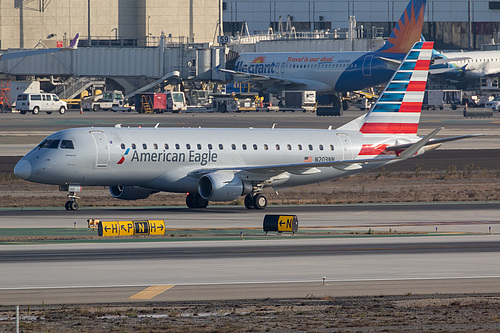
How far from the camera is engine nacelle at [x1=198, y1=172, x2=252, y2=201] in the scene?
4125cm

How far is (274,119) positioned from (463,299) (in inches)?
3317

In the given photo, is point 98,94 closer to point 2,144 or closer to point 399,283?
point 2,144

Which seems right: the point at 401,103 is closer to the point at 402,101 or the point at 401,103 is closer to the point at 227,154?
the point at 402,101

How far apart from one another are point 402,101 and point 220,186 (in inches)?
503

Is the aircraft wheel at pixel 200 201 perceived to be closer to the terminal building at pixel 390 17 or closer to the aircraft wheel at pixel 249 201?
the aircraft wheel at pixel 249 201

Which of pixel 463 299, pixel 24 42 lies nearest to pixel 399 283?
pixel 463 299

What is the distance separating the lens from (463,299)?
22250mm

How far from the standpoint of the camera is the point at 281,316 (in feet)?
66.1

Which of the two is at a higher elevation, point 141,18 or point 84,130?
point 141,18

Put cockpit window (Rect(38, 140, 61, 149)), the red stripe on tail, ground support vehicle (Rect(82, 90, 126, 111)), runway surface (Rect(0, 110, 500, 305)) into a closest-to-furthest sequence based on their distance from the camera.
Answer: runway surface (Rect(0, 110, 500, 305))
cockpit window (Rect(38, 140, 61, 149))
the red stripe on tail
ground support vehicle (Rect(82, 90, 126, 111))

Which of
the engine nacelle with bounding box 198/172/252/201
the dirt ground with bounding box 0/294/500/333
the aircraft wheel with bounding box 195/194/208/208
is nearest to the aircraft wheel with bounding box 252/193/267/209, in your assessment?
the engine nacelle with bounding box 198/172/252/201

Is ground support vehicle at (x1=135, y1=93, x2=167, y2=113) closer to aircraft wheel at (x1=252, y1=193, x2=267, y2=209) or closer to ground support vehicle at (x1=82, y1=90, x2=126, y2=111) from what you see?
ground support vehicle at (x1=82, y1=90, x2=126, y2=111)

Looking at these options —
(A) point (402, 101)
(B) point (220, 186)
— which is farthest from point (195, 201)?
(A) point (402, 101)

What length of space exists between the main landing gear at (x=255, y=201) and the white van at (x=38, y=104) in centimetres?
7992
